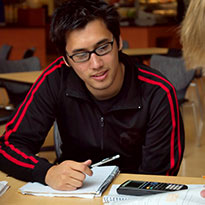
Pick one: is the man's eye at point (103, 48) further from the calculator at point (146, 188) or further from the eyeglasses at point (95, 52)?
the calculator at point (146, 188)

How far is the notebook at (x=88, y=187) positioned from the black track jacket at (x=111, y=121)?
250 mm

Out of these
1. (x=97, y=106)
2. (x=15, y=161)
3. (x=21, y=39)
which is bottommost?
(x=21, y=39)

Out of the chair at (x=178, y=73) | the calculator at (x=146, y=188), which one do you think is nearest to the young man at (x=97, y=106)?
the calculator at (x=146, y=188)

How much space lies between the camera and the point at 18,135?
5.57 feet

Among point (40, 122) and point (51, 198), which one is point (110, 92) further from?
point (51, 198)

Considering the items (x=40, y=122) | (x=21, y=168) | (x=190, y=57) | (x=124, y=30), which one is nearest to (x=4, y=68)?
(x=40, y=122)

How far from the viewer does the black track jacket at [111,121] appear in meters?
1.68

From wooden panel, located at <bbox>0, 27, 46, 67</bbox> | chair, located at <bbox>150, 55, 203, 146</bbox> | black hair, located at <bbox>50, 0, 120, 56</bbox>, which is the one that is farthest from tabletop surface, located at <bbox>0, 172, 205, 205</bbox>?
wooden panel, located at <bbox>0, 27, 46, 67</bbox>

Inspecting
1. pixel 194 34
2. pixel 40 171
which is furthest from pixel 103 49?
pixel 194 34

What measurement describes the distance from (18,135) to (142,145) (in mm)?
510

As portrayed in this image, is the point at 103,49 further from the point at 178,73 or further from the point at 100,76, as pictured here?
the point at 178,73

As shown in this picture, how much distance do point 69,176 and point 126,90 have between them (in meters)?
0.52

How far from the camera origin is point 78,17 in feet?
5.31

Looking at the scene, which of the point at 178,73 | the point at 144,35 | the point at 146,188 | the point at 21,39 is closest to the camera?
the point at 146,188
